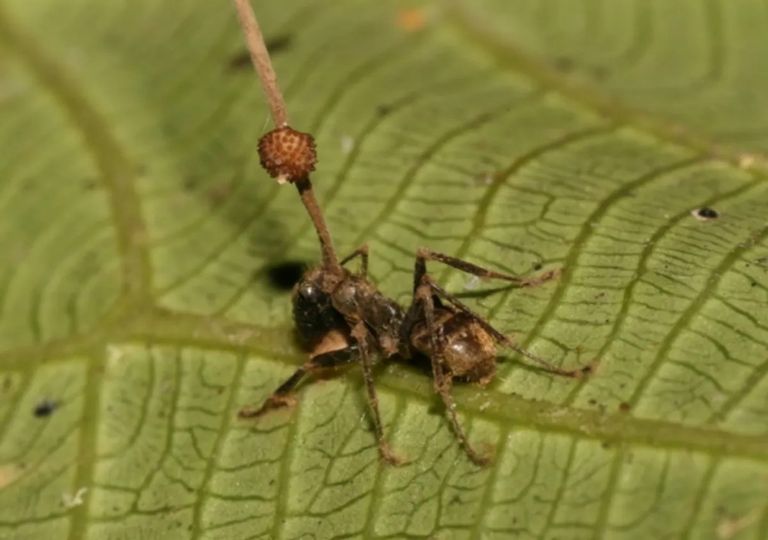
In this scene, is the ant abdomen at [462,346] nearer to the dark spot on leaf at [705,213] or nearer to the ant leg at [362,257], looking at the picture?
the ant leg at [362,257]

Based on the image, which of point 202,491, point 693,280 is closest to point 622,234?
point 693,280

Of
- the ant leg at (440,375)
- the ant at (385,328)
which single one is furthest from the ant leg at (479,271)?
the ant leg at (440,375)

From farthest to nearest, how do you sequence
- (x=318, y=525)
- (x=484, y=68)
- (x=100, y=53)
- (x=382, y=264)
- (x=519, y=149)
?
(x=100, y=53), (x=484, y=68), (x=519, y=149), (x=382, y=264), (x=318, y=525)

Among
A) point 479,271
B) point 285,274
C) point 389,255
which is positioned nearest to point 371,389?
point 479,271

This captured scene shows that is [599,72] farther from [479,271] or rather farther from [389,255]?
[479,271]

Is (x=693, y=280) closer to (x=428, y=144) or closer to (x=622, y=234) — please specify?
(x=622, y=234)
